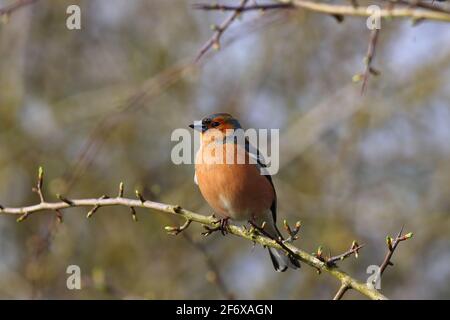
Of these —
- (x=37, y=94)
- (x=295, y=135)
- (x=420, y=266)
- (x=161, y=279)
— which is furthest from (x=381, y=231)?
(x=37, y=94)

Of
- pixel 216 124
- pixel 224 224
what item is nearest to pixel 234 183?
pixel 224 224

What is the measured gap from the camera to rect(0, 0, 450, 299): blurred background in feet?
33.7

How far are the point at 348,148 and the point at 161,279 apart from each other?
368 centimetres

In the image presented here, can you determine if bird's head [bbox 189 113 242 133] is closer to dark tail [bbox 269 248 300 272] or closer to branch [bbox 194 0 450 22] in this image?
dark tail [bbox 269 248 300 272]

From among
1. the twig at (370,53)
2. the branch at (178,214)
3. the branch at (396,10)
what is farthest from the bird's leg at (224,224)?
the branch at (396,10)

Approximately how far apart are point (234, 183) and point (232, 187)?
4 cm

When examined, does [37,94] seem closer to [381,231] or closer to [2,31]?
[2,31]

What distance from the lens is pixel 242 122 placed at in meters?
11.5

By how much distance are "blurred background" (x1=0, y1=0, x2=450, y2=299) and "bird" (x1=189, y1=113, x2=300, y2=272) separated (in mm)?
3670

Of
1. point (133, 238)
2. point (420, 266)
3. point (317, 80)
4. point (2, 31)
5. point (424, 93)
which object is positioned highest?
point (2, 31)

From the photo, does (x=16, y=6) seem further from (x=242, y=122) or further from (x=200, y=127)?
(x=242, y=122)

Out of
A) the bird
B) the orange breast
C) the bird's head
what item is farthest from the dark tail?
the bird's head

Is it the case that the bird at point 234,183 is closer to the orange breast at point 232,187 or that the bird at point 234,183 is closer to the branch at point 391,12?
the orange breast at point 232,187

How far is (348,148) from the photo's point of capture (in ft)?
33.6
